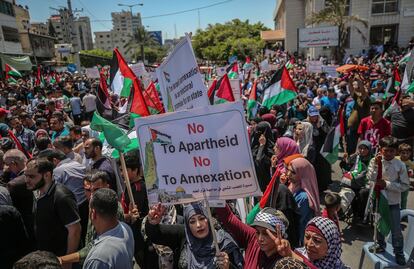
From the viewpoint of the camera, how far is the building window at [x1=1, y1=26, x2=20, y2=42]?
36388 millimetres

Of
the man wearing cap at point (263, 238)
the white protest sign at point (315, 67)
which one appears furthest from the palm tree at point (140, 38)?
the man wearing cap at point (263, 238)

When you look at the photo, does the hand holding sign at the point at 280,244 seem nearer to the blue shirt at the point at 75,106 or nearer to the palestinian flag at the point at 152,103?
the palestinian flag at the point at 152,103

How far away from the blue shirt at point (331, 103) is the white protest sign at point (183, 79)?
646 cm

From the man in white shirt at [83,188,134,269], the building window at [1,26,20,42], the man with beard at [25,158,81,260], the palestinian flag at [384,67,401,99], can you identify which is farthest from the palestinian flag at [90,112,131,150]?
the building window at [1,26,20,42]

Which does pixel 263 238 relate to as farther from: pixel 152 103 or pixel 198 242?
pixel 152 103

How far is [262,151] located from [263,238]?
9.49 feet

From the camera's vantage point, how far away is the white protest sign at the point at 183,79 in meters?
2.59

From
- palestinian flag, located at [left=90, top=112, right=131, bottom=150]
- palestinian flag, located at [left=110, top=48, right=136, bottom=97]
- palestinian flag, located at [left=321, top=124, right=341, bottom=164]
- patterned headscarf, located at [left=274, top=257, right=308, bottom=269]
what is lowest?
palestinian flag, located at [left=321, top=124, right=341, bottom=164]

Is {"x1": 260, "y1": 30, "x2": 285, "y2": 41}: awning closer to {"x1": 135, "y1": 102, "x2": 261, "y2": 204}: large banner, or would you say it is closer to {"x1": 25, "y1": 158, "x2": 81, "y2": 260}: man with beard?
{"x1": 25, "y1": 158, "x2": 81, "y2": 260}: man with beard

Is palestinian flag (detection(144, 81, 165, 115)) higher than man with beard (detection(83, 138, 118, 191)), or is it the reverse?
palestinian flag (detection(144, 81, 165, 115))

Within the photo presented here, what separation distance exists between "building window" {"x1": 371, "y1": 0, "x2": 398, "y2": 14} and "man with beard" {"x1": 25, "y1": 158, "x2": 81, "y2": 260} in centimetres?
3440

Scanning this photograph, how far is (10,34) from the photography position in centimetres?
3806

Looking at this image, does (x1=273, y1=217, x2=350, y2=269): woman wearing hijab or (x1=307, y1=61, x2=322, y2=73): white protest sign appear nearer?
(x1=273, y1=217, x2=350, y2=269): woman wearing hijab

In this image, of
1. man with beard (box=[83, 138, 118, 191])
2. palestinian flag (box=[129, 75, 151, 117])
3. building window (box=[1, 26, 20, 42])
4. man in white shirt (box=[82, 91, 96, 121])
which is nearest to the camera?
man with beard (box=[83, 138, 118, 191])
